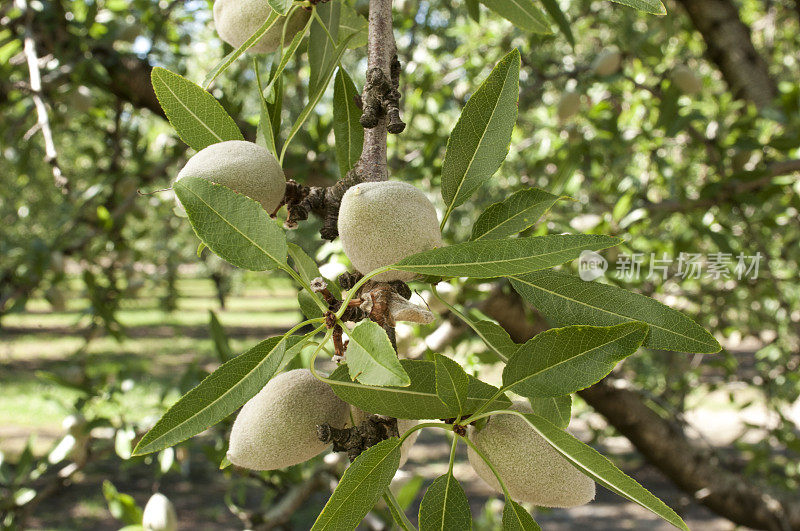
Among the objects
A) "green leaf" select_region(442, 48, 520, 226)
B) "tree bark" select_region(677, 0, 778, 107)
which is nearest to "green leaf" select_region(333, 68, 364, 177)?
"green leaf" select_region(442, 48, 520, 226)

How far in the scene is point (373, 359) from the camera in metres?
0.41

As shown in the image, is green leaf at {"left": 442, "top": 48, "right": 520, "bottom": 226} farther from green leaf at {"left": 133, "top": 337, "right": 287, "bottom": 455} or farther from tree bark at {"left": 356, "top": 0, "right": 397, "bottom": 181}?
green leaf at {"left": 133, "top": 337, "right": 287, "bottom": 455}

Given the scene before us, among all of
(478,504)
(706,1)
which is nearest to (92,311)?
(706,1)

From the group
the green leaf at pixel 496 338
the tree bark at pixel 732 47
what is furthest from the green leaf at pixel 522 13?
the tree bark at pixel 732 47

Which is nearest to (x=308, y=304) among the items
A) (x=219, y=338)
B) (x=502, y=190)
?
(x=219, y=338)

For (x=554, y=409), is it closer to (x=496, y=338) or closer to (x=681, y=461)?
(x=496, y=338)

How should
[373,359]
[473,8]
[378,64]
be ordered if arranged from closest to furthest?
[373,359]
[378,64]
[473,8]

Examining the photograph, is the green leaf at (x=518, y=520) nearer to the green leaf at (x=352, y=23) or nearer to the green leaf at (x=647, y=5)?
the green leaf at (x=647, y=5)

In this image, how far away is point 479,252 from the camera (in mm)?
448

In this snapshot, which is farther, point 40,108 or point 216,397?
point 40,108

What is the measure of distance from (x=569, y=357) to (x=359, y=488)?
0.60ft

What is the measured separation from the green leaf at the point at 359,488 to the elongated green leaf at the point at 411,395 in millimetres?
27

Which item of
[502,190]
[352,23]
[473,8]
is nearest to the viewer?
[352,23]

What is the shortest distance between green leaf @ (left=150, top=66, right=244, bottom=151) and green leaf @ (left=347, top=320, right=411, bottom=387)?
1.01ft
